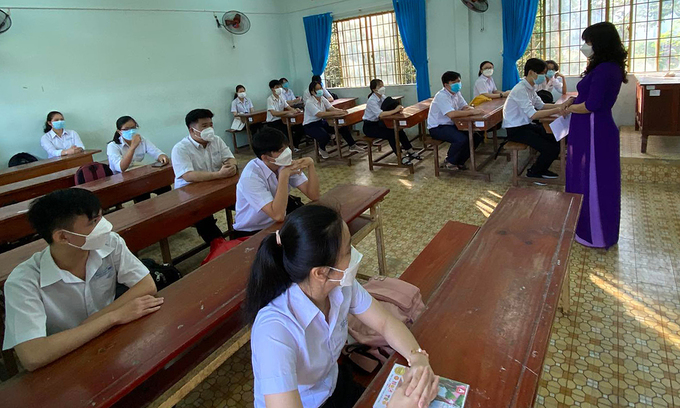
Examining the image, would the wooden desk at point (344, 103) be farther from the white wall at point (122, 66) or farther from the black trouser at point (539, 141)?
the black trouser at point (539, 141)

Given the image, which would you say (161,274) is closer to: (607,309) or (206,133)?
(206,133)

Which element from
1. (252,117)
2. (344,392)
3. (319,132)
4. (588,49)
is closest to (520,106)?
(588,49)

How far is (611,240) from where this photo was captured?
9.49ft

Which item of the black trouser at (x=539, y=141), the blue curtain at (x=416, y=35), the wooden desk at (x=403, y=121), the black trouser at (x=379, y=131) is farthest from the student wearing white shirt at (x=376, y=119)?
the blue curtain at (x=416, y=35)

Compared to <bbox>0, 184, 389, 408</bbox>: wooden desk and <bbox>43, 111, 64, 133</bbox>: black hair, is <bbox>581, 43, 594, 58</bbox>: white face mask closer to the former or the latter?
<bbox>0, 184, 389, 408</bbox>: wooden desk

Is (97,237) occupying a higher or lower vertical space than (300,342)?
higher

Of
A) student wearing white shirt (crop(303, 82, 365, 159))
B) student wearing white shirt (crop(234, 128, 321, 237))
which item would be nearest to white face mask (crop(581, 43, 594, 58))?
student wearing white shirt (crop(234, 128, 321, 237))

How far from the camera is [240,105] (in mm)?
7676

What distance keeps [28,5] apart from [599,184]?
646 centimetres

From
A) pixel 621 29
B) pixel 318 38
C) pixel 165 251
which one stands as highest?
pixel 318 38

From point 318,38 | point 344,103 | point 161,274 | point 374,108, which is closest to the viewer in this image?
point 161,274

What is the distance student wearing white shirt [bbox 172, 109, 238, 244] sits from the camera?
3.15m

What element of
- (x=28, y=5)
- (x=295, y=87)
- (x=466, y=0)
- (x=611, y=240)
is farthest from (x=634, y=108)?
(x=28, y=5)

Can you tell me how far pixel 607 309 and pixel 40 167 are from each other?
5121 mm
